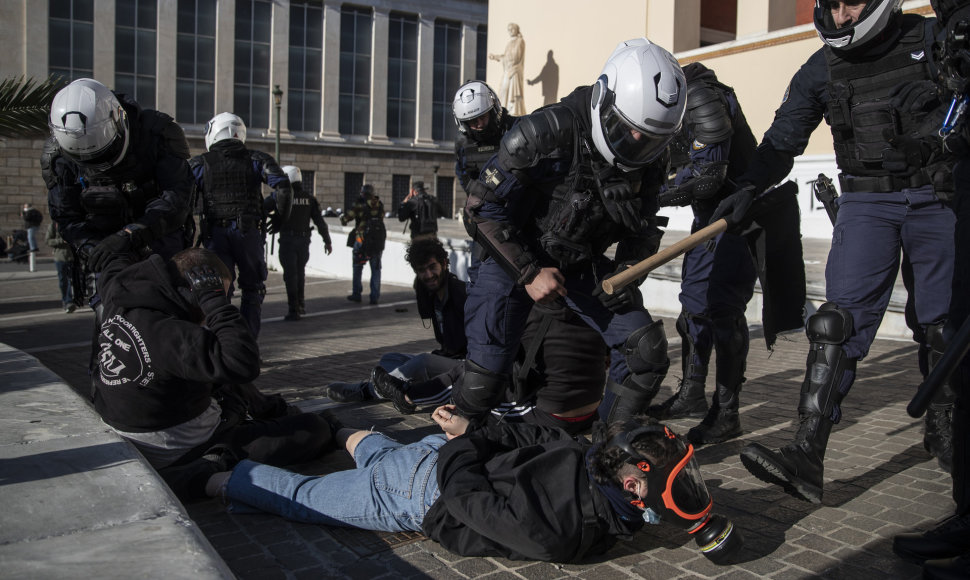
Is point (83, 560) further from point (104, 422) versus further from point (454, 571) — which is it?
point (104, 422)

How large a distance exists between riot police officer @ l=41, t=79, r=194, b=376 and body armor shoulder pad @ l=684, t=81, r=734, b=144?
122 inches

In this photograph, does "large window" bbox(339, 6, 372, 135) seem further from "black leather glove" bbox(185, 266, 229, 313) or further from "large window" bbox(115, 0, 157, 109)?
"black leather glove" bbox(185, 266, 229, 313)

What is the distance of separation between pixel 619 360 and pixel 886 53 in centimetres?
164

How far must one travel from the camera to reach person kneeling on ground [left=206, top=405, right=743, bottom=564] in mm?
2594

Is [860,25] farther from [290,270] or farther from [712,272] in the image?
[290,270]

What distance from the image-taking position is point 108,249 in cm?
451

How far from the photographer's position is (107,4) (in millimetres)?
34656

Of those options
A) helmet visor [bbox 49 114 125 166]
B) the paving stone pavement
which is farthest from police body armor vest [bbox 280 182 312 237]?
helmet visor [bbox 49 114 125 166]

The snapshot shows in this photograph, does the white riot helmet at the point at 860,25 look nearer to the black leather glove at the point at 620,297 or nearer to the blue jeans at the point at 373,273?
the black leather glove at the point at 620,297

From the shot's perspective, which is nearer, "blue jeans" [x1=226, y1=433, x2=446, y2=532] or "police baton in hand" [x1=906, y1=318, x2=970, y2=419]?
"police baton in hand" [x1=906, y1=318, x2=970, y2=419]

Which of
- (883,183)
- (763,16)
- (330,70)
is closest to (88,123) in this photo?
(883,183)

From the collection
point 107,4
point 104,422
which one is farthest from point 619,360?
point 107,4

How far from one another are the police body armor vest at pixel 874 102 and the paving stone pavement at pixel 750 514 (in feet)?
4.28

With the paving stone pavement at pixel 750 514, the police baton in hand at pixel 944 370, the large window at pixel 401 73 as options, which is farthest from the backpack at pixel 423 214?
the large window at pixel 401 73
